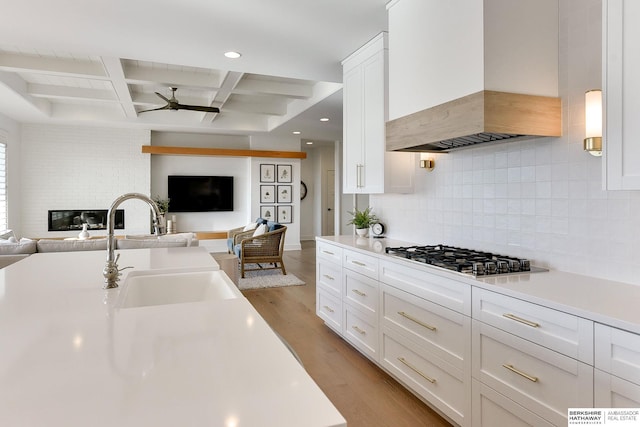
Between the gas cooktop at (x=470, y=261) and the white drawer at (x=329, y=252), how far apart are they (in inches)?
29.8

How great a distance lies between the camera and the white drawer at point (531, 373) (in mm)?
1452

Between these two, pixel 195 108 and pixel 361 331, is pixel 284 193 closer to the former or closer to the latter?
pixel 195 108

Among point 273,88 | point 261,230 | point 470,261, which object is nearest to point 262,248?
point 261,230

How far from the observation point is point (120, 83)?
493 cm

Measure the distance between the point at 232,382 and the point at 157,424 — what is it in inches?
6.5

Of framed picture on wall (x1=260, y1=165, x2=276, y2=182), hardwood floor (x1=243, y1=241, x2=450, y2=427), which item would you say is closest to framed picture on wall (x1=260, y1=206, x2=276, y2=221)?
framed picture on wall (x1=260, y1=165, x2=276, y2=182)

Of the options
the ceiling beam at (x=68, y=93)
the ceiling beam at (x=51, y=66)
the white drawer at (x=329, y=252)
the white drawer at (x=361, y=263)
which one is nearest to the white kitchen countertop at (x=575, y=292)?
the white drawer at (x=361, y=263)

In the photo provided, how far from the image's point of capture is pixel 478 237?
102 inches

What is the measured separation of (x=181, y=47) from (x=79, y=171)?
545 cm

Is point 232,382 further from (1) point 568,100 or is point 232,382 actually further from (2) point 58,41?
(2) point 58,41

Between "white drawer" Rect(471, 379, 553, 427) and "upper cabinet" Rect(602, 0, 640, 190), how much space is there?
990mm

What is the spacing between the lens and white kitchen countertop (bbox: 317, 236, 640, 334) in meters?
1.35

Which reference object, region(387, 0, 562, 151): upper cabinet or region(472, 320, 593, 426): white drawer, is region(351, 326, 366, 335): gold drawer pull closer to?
region(472, 320, 593, 426): white drawer

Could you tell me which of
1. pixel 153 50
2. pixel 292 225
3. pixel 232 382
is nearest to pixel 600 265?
pixel 232 382
